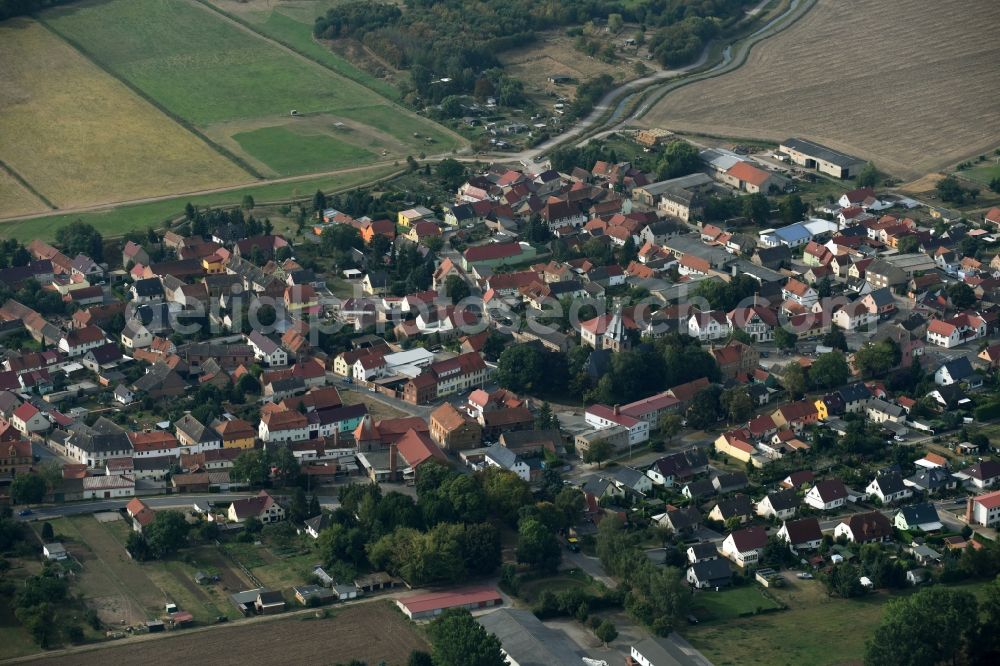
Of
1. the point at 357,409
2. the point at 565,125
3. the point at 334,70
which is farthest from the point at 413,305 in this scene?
the point at 334,70

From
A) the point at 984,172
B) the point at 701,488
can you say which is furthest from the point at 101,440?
the point at 984,172

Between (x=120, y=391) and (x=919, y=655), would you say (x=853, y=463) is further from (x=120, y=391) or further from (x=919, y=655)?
(x=120, y=391)

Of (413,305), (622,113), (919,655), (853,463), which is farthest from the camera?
(622,113)

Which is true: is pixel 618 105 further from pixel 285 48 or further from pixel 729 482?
pixel 729 482

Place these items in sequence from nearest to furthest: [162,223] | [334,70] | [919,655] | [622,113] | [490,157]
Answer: [919,655], [162,223], [490,157], [622,113], [334,70]

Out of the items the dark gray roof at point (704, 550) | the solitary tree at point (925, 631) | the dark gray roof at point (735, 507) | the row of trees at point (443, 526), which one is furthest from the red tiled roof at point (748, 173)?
the solitary tree at point (925, 631)

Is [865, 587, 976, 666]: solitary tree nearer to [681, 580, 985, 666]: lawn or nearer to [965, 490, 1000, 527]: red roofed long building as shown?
[681, 580, 985, 666]: lawn
